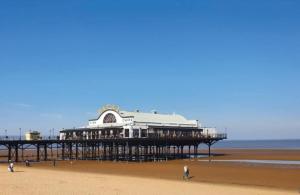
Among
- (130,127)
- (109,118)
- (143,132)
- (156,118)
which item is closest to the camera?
(130,127)

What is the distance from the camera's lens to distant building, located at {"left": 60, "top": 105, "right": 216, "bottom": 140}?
208 ft

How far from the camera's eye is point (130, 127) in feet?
205

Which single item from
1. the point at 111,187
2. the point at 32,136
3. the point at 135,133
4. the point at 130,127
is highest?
the point at 130,127

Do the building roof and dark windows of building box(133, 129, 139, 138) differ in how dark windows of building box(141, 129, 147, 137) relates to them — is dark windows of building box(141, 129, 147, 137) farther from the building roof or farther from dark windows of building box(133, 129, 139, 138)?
the building roof

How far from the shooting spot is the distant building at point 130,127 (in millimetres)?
63375

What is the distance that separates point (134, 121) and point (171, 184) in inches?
1202

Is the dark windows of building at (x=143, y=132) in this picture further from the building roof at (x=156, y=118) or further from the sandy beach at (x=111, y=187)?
the sandy beach at (x=111, y=187)

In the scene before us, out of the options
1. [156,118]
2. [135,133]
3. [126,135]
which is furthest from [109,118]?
[156,118]

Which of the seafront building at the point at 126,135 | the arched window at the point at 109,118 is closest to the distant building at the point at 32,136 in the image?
the seafront building at the point at 126,135

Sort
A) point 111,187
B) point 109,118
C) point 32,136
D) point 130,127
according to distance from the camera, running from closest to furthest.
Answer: point 111,187
point 130,127
point 32,136
point 109,118

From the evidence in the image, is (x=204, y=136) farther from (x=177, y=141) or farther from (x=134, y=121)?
(x=134, y=121)

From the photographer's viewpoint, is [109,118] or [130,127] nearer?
[130,127]

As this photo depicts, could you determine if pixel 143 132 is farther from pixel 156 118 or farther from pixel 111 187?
pixel 111 187

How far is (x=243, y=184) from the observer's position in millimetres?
34719
